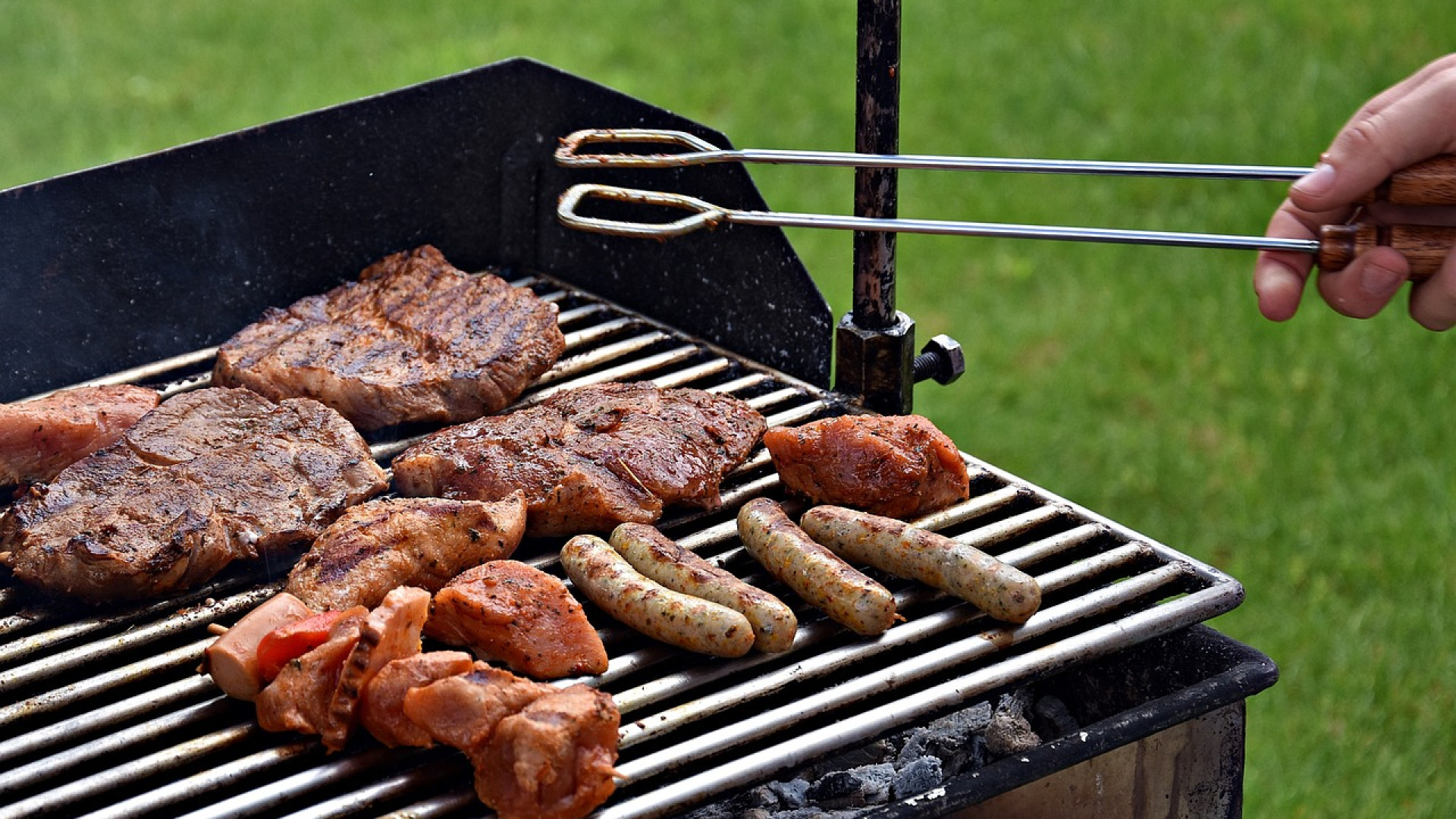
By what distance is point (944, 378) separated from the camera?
368 centimetres

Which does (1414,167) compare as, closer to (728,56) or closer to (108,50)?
(728,56)

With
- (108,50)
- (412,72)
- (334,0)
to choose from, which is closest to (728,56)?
(412,72)

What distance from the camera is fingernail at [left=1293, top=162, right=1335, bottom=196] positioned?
267 centimetres

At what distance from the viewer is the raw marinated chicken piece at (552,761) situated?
2.32 metres

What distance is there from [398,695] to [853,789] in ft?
2.74

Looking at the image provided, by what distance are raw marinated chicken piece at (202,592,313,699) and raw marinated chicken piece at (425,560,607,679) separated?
0.27 meters

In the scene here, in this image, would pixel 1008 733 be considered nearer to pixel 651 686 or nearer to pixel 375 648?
pixel 651 686

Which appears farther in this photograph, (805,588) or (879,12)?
(879,12)

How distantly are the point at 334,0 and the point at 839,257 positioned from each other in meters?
4.26

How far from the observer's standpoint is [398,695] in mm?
2465

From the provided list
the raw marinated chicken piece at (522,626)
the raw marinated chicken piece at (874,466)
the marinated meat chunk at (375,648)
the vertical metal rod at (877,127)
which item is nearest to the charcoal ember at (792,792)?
the raw marinated chicken piece at (522,626)

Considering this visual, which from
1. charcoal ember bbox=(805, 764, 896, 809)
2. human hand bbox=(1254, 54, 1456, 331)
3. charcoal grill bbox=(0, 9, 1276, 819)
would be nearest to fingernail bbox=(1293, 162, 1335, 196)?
human hand bbox=(1254, 54, 1456, 331)

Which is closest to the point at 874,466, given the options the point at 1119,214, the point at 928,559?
the point at 928,559

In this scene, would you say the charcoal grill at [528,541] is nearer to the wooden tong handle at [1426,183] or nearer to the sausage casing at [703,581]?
the sausage casing at [703,581]
